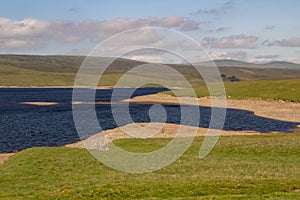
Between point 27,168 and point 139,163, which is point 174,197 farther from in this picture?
point 27,168

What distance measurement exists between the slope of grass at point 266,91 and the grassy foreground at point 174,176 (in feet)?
373

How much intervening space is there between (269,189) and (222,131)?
181ft

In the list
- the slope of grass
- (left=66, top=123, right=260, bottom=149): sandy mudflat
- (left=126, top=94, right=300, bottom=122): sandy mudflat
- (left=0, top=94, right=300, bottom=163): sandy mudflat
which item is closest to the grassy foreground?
(left=0, top=94, right=300, bottom=163): sandy mudflat

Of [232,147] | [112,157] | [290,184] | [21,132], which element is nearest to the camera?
[290,184]

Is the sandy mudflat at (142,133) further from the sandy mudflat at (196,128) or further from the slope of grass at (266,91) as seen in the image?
the slope of grass at (266,91)

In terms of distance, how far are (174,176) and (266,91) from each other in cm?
14607

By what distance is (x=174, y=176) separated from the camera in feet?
111

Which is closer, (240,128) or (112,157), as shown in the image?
(112,157)

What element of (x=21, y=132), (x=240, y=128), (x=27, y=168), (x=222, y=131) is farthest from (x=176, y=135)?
(x=27, y=168)

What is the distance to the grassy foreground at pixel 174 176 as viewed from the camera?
2766 cm

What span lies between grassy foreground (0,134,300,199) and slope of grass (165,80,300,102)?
113737 millimetres

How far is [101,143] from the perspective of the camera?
207 feet

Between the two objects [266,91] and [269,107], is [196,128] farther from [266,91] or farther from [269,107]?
[266,91]

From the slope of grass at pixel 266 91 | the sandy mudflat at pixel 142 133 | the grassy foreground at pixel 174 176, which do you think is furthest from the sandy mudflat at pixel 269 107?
the grassy foreground at pixel 174 176
